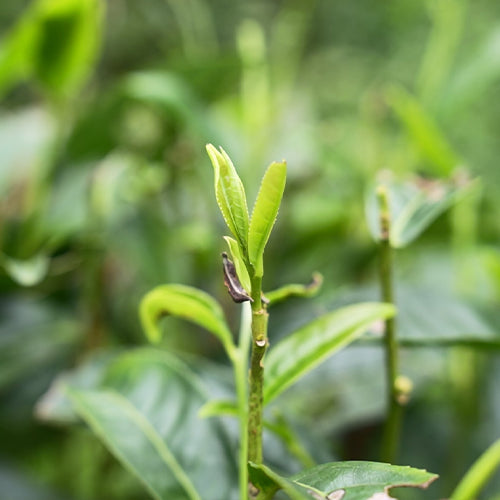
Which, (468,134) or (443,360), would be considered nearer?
(443,360)

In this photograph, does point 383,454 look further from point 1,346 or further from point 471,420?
point 1,346

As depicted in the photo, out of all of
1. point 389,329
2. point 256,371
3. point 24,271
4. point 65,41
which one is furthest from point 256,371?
point 65,41

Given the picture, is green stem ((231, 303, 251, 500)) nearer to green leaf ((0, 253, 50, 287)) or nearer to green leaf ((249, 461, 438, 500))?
green leaf ((249, 461, 438, 500))

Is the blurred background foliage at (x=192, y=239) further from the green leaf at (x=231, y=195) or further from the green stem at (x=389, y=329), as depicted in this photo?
the green leaf at (x=231, y=195)

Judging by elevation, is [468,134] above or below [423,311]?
above

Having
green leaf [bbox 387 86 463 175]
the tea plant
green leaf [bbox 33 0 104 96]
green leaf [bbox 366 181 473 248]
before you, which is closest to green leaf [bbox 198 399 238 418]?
the tea plant


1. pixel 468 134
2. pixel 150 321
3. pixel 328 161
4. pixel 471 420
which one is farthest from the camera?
pixel 468 134

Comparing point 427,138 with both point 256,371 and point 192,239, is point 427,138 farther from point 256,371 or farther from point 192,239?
point 256,371

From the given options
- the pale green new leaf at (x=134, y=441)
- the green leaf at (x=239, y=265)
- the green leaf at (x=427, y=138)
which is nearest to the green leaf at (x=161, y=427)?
the pale green new leaf at (x=134, y=441)

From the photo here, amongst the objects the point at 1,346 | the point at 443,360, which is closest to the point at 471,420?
the point at 443,360
